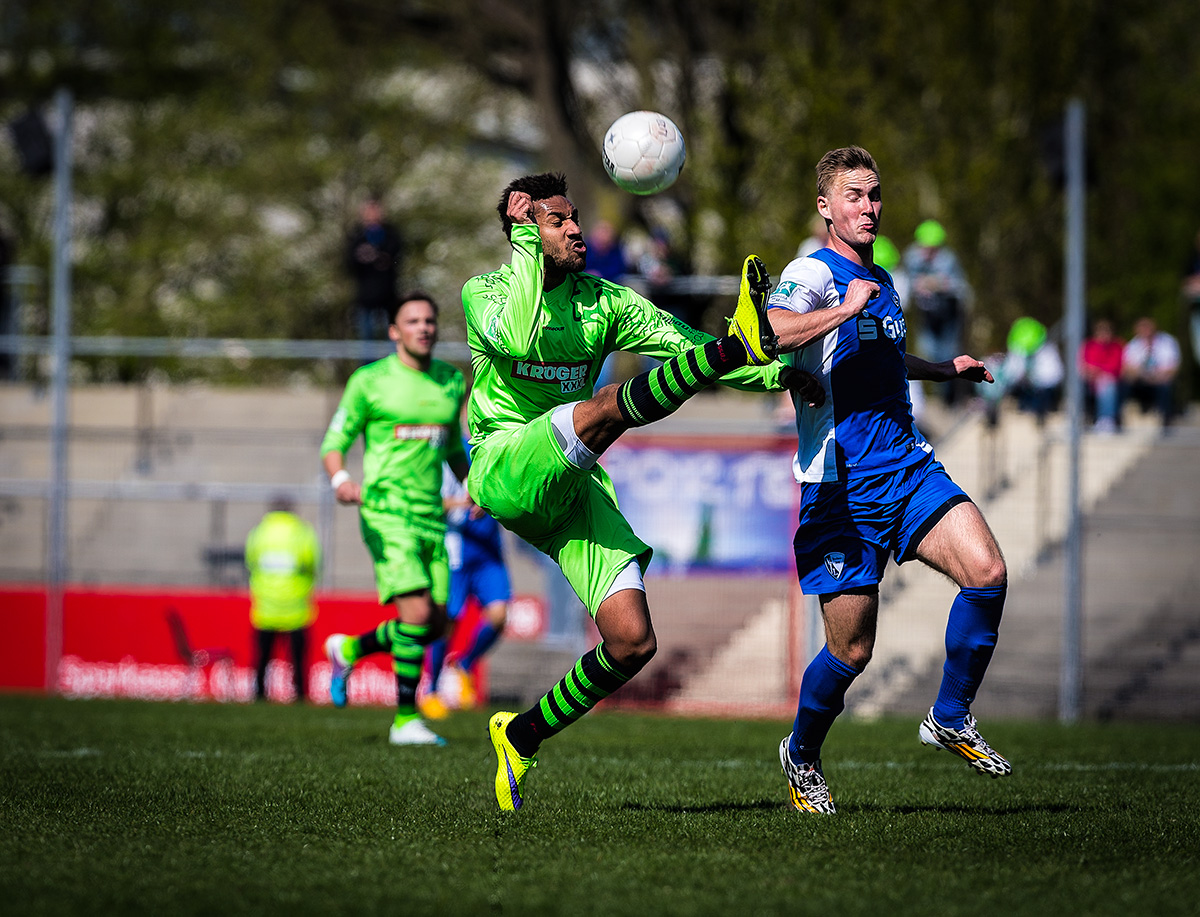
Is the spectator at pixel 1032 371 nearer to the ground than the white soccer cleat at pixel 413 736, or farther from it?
farther from it

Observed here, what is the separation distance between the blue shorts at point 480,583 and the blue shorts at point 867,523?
6497 millimetres

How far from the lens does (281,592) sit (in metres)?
13.9

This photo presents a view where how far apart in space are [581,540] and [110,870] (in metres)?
2.19

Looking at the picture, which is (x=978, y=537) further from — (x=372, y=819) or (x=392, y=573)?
(x=392, y=573)

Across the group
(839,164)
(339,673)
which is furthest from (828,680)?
(339,673)

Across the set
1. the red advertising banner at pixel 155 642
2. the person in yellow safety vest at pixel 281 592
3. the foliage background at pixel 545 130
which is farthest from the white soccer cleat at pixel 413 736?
the foliage background at pixel 545 130

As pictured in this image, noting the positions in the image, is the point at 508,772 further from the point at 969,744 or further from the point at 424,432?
the point at 424,432

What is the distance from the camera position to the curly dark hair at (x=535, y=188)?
580 centimetres

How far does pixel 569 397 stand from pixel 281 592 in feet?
28.0

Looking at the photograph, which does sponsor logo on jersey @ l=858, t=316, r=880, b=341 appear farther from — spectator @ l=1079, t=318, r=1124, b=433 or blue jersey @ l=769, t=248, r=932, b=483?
spectator @ l=1079, t=318, r=1124, b=433

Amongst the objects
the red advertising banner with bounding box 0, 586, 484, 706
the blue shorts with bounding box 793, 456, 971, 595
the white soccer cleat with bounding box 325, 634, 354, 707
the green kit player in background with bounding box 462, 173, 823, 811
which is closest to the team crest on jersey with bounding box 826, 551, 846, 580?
the blue shorts with bounding box 793, 456, 971, 595

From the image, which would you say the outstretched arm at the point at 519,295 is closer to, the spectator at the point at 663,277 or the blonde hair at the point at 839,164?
the blonde hair at the point at 839,164

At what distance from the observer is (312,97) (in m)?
31.6

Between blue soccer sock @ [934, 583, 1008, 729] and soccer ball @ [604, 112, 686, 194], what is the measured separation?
2.17m
